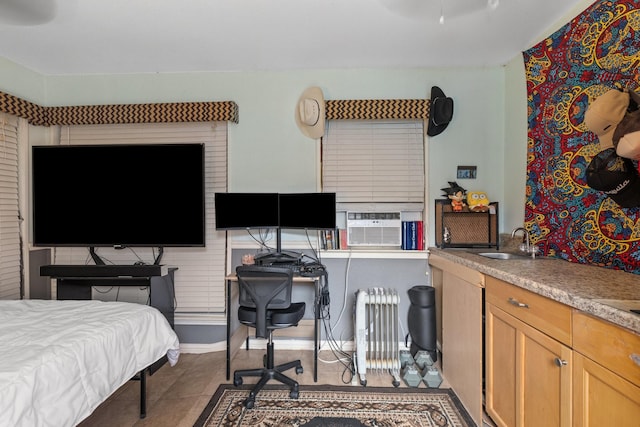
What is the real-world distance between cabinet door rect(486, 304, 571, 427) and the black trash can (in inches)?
27.8

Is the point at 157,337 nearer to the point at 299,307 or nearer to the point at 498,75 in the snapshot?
the point at 299,307

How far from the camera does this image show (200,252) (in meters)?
2.60

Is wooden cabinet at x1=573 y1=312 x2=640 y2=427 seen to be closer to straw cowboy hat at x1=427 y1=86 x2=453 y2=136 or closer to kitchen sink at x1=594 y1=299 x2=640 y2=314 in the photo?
kitchen sink at x1=594 y1=299 x2=640 y2=314

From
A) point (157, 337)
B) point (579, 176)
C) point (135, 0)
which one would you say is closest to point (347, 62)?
point (135, 0)

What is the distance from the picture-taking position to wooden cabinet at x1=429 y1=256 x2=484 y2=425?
65.1 inches

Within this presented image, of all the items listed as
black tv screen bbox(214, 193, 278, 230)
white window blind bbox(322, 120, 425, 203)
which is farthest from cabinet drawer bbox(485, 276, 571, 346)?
black tv screen bbox(214, 193, 278, 230)

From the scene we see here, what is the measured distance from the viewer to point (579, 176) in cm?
170

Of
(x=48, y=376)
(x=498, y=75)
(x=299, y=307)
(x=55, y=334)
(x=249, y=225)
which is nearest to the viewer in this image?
(x=48, y=376)

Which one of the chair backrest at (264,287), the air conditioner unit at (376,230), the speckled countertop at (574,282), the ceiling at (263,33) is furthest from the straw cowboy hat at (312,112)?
the speckled countertop at (574,282)

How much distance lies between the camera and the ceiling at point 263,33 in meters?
1.77

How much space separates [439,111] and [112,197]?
2.79 meters

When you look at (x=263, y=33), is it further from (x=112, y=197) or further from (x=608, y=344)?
(x=608, y=344)

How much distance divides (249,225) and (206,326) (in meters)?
1.07

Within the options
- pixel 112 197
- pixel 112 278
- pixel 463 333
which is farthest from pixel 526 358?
pixel 112 197
